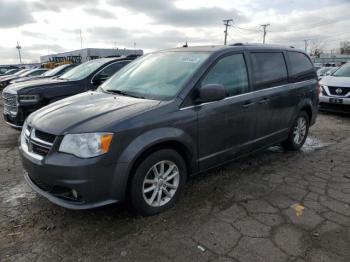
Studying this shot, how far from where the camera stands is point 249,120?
14.4ft

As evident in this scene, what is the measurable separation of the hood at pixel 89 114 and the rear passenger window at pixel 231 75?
885mm

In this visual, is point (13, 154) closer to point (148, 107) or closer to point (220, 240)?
point (148, 107)

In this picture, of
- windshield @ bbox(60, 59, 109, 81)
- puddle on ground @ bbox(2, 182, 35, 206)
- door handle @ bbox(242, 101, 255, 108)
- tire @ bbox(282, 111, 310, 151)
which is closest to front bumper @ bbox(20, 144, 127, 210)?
puddle on ground @ bbox(2, 182, 35, 206)

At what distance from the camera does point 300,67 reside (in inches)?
219

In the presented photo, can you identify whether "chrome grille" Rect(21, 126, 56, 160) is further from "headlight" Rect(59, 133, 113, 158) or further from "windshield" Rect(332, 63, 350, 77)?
"windshield" Rect(332, 63, 350, 77)

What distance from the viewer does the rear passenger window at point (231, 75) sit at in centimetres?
392

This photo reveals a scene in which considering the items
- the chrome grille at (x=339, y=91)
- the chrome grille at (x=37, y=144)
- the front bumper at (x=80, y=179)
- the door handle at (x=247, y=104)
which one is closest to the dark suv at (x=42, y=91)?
the chrome grille at (x=37, y=144)

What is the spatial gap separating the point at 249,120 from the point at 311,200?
1.27 m

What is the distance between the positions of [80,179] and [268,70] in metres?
3.18

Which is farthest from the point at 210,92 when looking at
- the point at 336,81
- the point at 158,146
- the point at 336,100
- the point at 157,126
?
the point at 336,81

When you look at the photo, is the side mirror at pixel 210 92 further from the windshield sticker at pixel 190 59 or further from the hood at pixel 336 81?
the hood at pixel 336 81

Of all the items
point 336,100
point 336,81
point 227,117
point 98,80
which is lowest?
point 336,100

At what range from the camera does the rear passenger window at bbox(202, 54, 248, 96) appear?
3.92 m

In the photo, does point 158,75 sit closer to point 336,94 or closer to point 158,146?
point 158,146
